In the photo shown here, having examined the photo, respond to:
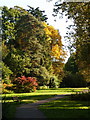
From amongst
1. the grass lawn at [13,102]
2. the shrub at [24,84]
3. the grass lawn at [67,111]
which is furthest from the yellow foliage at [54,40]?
the grass lawn at [67,111]

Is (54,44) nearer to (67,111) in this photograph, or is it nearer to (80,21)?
(80,21)

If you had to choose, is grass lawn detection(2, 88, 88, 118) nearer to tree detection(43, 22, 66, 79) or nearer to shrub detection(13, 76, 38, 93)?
shrub detection(13, 76, 38, 93)

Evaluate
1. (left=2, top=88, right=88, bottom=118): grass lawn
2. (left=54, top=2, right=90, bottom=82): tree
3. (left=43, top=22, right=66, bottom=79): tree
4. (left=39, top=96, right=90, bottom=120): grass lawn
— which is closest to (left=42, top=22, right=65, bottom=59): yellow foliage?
(left=43, top=22, right=66, bottom=79): tree

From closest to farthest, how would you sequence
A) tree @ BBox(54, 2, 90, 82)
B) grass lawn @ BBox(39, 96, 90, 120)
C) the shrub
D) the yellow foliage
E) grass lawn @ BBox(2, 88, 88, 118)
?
grass lawn @ BBox(2, 88, 88, 118) < grass lawn @ BBox(39, 96, 90, 120) < tree @ BBox(54, 2, 90, 82) < the shrub < the yellow foliage

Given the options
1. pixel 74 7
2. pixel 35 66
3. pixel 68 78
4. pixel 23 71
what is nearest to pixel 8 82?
pixel 23 71

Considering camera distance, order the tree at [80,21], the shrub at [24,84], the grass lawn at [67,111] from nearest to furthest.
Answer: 1. the grass lawn at [67,111]
2. the tree at [80,21]
3. the shrub at [24,84]

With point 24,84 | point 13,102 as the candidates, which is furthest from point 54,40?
point 13,102

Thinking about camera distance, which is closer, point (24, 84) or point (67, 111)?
point (67, 111)

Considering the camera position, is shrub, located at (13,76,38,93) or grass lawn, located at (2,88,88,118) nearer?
grass lawn, located at (2,88,88,118)

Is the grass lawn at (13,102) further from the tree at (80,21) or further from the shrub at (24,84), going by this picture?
the tree at (80,21)

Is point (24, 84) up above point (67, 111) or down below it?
above

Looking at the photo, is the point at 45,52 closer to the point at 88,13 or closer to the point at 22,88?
the point at 22,88

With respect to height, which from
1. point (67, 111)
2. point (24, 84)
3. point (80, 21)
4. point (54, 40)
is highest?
point (54, 40)

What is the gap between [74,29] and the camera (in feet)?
46.2
